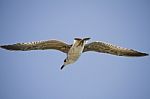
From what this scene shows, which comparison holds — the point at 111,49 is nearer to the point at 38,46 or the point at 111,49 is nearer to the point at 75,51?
the point at 75,51

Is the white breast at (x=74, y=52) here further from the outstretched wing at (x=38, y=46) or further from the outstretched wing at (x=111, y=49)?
the outstretched wing at (x=111, y=49)

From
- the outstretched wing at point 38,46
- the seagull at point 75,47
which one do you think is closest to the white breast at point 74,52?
the seagull at point 75,47

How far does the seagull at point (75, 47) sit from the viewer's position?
53.4 feet

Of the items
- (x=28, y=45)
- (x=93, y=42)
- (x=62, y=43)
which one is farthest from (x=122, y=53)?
(x=28, y=45)

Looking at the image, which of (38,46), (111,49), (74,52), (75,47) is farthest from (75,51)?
(111,49)

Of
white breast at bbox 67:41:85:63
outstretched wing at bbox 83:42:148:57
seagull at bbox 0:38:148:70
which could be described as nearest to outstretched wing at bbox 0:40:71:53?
seagull at bbox 0:38:148:70

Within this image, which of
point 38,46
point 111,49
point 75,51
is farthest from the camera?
point 111,49

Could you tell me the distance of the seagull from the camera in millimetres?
16266

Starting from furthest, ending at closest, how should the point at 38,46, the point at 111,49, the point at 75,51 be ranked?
the point at 111,49 → the point at 75,51 → the point at 38,46

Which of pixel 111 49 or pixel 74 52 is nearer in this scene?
pixel 74 52

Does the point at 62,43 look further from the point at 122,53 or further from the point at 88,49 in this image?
Answer: the point at 122,53

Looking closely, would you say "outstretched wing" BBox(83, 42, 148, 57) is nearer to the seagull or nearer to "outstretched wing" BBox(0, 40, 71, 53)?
the seagull

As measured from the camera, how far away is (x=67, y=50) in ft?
56.4

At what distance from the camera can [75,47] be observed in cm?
1658
